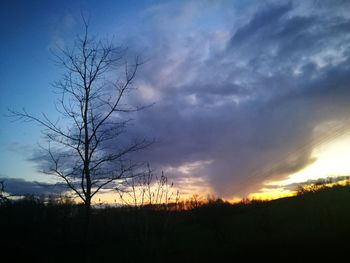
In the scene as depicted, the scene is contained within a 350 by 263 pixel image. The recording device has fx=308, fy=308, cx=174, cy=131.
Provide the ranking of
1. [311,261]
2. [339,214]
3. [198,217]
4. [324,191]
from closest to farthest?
[311,261], [339,214], [324,191], [198,217]

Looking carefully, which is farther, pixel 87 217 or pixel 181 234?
pixel 181 234

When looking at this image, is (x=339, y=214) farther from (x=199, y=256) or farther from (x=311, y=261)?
(x=199, y=256)

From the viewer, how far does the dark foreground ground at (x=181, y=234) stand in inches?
464

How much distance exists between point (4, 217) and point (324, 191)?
24622 millimetres

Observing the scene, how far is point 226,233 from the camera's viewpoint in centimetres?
1702

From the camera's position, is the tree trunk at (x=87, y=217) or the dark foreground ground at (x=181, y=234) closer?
the tree trunk at (x=87, y=217)

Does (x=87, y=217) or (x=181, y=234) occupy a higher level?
(x=87, y=217)

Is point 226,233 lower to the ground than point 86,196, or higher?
lower

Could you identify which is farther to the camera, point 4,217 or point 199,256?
point 4,217

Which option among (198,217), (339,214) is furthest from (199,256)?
(198,217)

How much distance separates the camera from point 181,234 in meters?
19.4

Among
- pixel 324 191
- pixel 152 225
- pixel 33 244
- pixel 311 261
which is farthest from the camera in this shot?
pixel 324 191

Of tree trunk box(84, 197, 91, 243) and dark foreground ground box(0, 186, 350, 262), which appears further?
dark foreground ground box(0, 186, 350, 262)

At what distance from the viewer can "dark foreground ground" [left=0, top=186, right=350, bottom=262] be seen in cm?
1180
